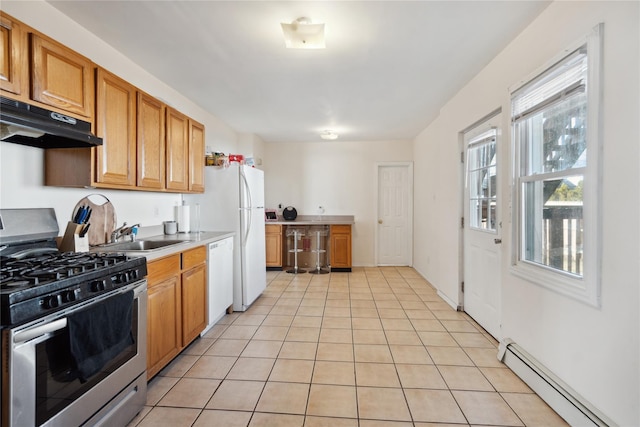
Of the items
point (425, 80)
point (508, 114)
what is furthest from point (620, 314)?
point (425, 80)

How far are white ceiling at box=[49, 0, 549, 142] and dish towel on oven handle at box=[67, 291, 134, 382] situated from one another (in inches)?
71.0

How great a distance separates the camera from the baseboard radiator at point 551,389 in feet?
5.09

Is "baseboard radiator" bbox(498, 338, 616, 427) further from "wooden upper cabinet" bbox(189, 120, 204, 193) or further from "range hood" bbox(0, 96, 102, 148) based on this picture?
"wooden upper cabinet" bbox(189, 120, 204, 193)

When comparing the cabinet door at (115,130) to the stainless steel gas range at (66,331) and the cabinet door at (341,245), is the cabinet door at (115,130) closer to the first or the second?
the stainless steel gas range at (66,331)

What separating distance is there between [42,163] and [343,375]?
7.96 feet

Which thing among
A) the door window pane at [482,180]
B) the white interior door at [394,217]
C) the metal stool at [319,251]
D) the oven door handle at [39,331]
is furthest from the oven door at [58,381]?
the white interior door at [394,217]

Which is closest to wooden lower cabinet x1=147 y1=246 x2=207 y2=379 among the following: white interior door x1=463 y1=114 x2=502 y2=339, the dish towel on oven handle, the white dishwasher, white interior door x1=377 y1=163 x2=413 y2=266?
the white dishwasher

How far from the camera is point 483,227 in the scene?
3.00 m

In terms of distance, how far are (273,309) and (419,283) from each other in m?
2.36

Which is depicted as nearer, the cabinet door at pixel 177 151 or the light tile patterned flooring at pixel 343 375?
the light tile patterned flooring at pixel 343 375

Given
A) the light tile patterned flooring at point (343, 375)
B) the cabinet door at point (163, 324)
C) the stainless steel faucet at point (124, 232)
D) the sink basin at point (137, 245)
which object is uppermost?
Answer: the stainless steel faucet at point (124, 232)

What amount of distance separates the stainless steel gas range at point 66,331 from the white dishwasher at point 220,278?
1.09 m

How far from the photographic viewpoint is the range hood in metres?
1.38

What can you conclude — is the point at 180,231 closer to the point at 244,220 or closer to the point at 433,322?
the point at 244,220
